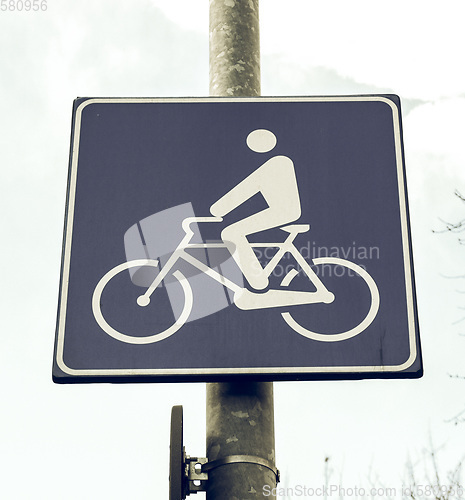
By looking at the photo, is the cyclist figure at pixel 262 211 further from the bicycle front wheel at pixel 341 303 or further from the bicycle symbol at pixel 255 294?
the bicycle front wheel at pixel 341 303

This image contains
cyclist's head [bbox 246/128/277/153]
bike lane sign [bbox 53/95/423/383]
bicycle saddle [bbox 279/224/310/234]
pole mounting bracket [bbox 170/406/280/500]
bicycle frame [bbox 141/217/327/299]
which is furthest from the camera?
cyclist's head [bbox 246/128/277/153]

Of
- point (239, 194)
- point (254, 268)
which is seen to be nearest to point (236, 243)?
point (254, 268)

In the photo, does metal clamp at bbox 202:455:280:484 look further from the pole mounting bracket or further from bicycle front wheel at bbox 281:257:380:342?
bicycle front wheel at bbox 281:257:380:342

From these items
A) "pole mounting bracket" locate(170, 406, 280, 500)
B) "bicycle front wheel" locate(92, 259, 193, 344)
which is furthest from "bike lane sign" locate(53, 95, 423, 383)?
"pole mounting bracket" locate(170, 406, 280, 500)

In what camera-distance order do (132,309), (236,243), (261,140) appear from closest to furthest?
(132,309) → (236,243) → (261,140)

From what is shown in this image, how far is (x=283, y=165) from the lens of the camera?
14.1 feet

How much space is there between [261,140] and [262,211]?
452 mm

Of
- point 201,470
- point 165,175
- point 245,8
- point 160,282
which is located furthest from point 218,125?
point 201,470

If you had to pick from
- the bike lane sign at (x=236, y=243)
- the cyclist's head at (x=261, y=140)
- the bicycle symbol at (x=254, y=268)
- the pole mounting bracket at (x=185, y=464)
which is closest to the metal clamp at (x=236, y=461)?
the pole mounting bracket at (x=185, y=464)

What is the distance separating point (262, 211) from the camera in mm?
4121

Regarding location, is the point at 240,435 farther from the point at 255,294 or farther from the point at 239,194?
the point at 239,194

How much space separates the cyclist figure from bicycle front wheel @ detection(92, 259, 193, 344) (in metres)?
0.29

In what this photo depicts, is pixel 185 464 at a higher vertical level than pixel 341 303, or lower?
lower

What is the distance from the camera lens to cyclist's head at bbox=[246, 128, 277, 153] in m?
4.35
